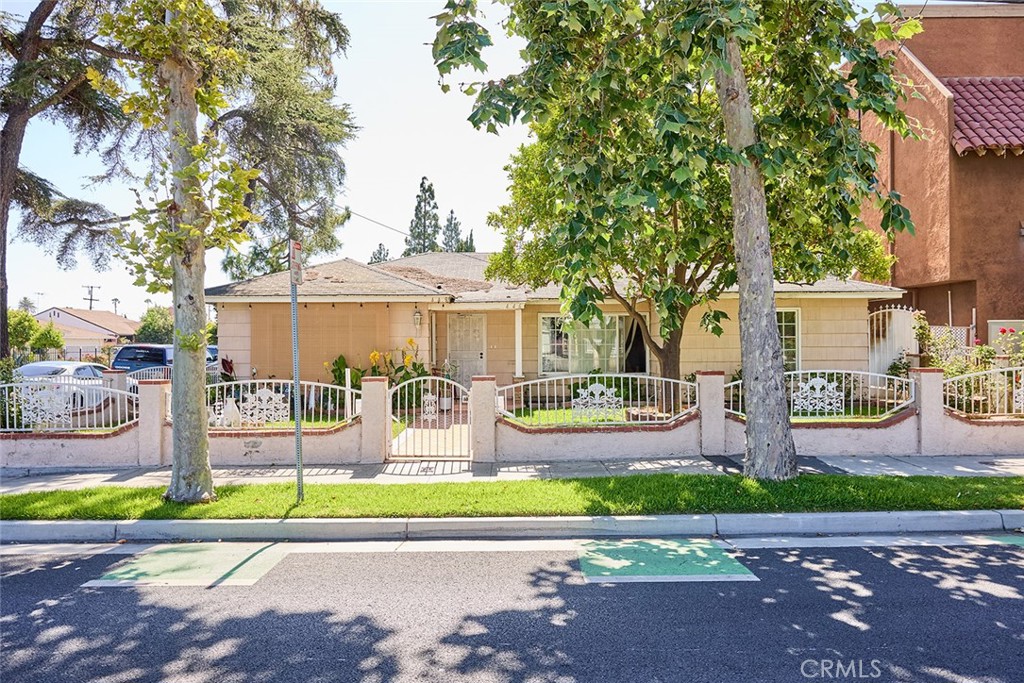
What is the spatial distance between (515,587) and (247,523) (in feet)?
10.5

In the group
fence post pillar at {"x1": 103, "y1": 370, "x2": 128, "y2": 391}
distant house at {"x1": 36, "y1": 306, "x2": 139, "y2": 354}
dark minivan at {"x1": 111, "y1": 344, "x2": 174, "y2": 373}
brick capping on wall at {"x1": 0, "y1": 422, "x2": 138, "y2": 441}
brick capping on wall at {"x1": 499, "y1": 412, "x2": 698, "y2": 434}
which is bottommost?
brick capping on wall at {"x1": 499, "y1": 412, "x2": 698, "y2": 434}

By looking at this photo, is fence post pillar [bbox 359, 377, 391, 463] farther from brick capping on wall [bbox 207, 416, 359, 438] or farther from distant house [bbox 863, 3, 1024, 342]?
distant house [bbox 863, 3, 1024, 342]

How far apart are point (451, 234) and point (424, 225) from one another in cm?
308

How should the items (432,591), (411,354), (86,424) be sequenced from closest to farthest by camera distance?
(432,591), (86,424), (411,354)

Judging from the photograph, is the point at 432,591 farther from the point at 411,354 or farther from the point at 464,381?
the point at 464,381

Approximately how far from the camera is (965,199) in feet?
49.4

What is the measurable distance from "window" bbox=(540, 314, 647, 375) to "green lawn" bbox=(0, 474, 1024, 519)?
891 cm

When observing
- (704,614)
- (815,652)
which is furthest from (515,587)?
(815,652)

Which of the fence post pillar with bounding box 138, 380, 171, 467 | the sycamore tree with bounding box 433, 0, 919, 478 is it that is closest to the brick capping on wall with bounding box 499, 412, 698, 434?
the sycamore tree with bounding box 433, 0, 919, 478

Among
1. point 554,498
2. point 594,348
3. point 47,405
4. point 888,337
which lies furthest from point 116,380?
point 888,337

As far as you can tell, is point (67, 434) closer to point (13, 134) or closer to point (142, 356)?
point (13, 134)

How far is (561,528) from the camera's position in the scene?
629 cm

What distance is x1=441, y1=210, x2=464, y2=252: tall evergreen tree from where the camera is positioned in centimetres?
5088

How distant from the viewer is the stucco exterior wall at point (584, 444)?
920 centimetres
